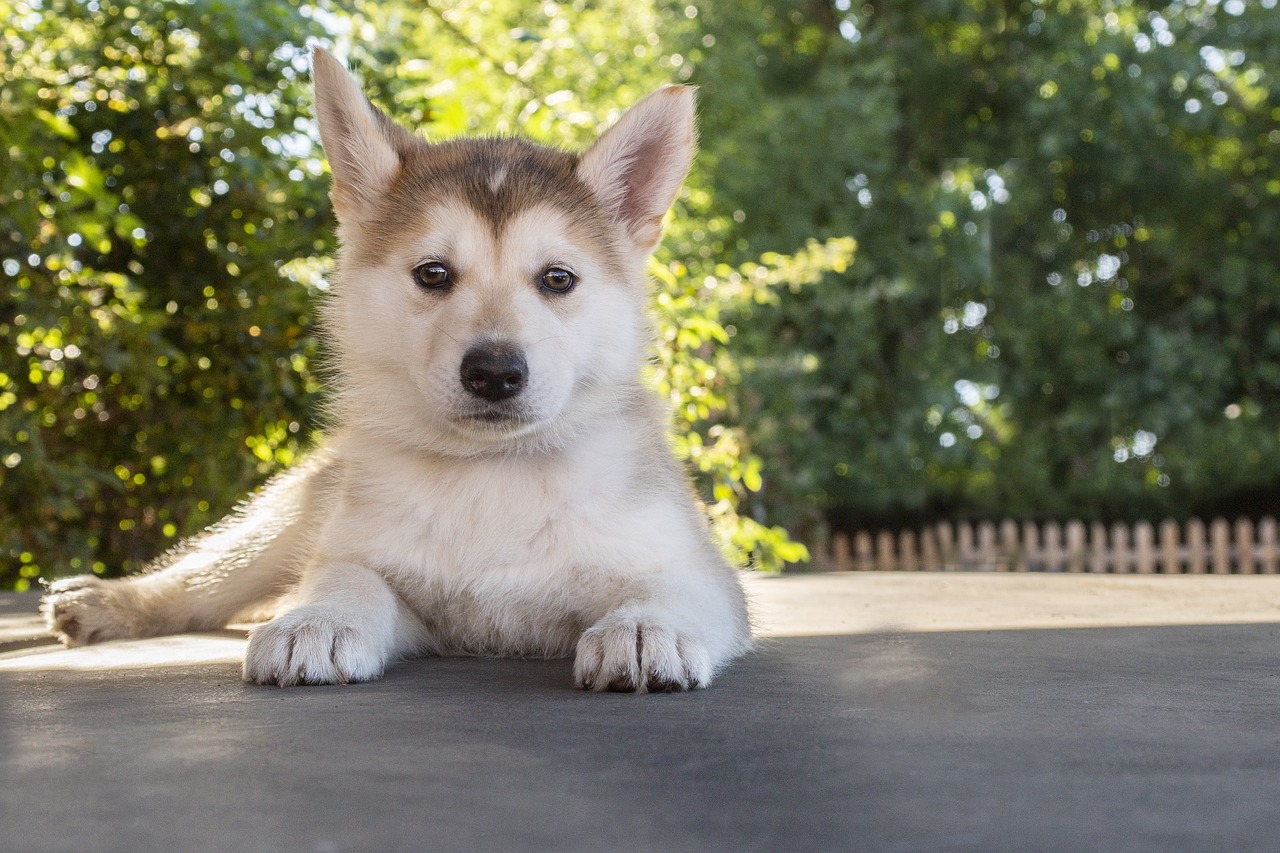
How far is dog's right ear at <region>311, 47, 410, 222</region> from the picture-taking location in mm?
3670

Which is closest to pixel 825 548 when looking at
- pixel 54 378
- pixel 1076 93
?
pixel 1076 93

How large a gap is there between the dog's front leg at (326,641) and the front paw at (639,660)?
→ 514 millimetres

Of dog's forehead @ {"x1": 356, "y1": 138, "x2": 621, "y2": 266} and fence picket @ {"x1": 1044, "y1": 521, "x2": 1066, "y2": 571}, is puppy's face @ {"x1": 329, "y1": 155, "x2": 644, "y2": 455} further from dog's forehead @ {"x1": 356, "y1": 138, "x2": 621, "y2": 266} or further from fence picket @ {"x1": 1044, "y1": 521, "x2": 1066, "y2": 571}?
fence picket @ {"x1": 1044, "y1": 521, "x2": 1066, "y2": 571}

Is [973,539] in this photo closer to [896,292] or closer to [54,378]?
[896,292]

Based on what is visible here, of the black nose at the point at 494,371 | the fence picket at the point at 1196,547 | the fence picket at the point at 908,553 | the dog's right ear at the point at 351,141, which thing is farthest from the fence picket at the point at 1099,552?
the black nose at the point at 494,371

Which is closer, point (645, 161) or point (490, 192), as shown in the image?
point (490, 192)

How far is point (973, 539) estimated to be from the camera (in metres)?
16.8

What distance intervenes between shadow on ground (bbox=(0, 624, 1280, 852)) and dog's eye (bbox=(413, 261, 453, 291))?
3.51 ft

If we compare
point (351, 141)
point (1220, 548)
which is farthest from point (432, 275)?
point (1220, 548)

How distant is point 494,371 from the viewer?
10.2 feet

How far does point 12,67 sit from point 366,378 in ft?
12.2

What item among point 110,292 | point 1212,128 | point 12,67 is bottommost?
point 110,292

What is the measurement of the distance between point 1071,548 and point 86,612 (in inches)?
556

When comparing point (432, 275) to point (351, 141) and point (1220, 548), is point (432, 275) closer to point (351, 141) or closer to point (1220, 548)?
point (351, 141)
